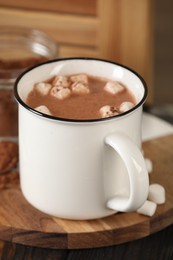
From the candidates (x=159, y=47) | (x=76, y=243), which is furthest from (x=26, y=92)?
(x=159, y=47)

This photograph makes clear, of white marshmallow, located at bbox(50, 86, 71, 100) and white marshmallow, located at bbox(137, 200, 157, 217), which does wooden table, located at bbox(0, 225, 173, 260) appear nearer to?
white marshmallow, located at bbox(137, 200, 157, 217)

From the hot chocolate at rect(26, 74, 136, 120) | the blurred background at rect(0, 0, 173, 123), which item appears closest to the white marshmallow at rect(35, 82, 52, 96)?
the hot chocolate at rect(26, 74, 136, 120)

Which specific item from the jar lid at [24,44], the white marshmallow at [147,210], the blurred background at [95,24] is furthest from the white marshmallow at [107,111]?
the blurred background at [95,24]

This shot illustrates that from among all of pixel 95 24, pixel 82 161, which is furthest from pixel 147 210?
pixel 95 24

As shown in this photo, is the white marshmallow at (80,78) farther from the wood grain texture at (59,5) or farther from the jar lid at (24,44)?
the wood grain texture at (59,5)

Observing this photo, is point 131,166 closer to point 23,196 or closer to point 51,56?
point 23,196
